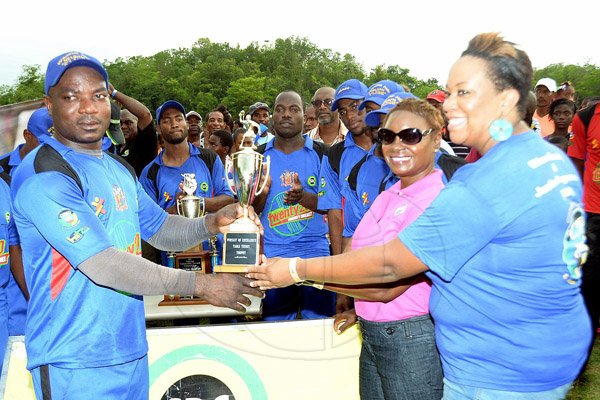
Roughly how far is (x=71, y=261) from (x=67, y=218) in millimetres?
183

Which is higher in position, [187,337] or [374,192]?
[374,192]

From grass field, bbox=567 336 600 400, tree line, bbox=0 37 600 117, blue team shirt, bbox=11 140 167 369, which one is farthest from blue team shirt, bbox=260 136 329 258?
tree line, bbox=0 37 600 117

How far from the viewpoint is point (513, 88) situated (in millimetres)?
2088

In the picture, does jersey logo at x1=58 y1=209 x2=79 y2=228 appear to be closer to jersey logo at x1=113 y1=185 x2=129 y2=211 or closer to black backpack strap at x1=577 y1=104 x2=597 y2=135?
jersey logo at x1=113 y1=185 x2=129 y2=211

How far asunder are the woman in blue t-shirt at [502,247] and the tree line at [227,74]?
39.8m

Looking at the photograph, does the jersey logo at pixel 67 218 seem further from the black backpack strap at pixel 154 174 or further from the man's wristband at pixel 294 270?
the black backpack strap at pixel 154 174

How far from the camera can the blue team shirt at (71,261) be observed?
232 centimetres

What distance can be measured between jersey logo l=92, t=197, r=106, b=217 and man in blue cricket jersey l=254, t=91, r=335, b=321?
2.73 meters

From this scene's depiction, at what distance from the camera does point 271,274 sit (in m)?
2.89

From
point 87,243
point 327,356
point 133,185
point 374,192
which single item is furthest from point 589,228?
point 87,243

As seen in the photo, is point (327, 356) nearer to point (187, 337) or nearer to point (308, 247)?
point (187, 337)

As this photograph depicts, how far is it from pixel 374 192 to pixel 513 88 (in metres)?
2.46

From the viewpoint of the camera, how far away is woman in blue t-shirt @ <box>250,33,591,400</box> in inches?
77.0

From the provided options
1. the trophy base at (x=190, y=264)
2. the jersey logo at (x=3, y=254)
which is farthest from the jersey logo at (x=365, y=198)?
the jersey logo at (x=3, y=254)
